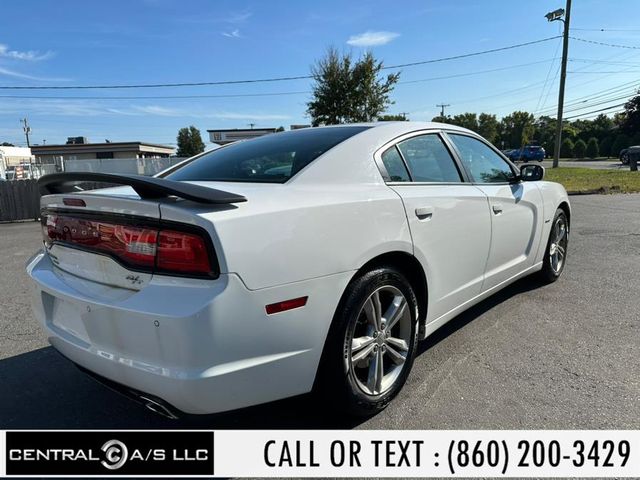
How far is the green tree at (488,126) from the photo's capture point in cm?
7906

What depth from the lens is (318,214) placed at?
2.04 m

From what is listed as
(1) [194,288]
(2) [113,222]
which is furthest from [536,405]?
(2) [113,222]

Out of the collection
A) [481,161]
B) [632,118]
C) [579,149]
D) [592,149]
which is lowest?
[481,161]

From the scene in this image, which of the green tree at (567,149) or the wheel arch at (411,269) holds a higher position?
the green tree at (567,149)

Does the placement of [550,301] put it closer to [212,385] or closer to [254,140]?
[254,140]

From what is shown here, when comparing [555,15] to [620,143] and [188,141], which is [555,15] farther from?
[188,141]

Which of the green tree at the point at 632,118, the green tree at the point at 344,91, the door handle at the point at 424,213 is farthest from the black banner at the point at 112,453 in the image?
the green tree at the point at 632,118

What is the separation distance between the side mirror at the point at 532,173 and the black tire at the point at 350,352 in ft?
6.96

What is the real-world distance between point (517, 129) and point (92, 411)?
8898 cm

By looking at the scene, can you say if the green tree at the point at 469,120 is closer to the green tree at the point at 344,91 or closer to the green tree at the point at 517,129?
the green tree at the point at 517,129

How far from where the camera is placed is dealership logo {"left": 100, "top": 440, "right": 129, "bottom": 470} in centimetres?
208

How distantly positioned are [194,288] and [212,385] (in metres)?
0.38

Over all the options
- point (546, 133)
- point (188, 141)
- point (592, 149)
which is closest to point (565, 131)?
point (546, 133)

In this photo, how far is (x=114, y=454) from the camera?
6.92 feet
